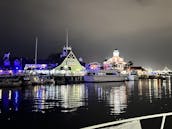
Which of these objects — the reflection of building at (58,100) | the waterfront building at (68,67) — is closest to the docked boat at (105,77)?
the waterfront building at (68,67)

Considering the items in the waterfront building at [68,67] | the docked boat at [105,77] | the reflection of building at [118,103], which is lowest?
the reflection of building at [118,103]

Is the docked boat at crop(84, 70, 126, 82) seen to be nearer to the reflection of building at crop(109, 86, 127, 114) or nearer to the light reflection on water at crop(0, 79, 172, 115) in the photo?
the light reflection on water at crop(0, 79, 172, 115)

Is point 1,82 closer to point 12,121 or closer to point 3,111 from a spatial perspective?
point 3,111

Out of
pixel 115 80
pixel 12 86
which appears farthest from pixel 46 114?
pixel 115 80

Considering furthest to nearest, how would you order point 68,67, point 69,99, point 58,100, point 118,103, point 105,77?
point 68,67 < point 105,77 < point 69,99 < point 58,100 < point 118,103

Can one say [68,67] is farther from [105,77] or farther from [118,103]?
[118,103]

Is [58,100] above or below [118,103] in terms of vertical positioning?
above

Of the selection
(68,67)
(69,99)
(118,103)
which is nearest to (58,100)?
(69,99)

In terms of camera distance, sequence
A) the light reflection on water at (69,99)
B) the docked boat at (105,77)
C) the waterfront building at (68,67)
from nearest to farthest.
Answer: the light reflection on water at (69,99), the docked boat at (105,77), the waterfront building at (68,67)

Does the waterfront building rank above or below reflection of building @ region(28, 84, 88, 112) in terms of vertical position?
above

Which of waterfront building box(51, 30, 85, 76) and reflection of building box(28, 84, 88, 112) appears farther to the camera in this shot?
waterfront building box(51, 30, 85, 76)

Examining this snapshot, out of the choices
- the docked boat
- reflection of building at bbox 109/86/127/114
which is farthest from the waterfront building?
reflection of building at bbox 109/86/127/114

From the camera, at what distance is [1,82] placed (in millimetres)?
81000

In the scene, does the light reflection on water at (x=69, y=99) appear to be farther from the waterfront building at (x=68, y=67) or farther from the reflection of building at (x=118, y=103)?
the waterfront building at (x=68, y=67)
